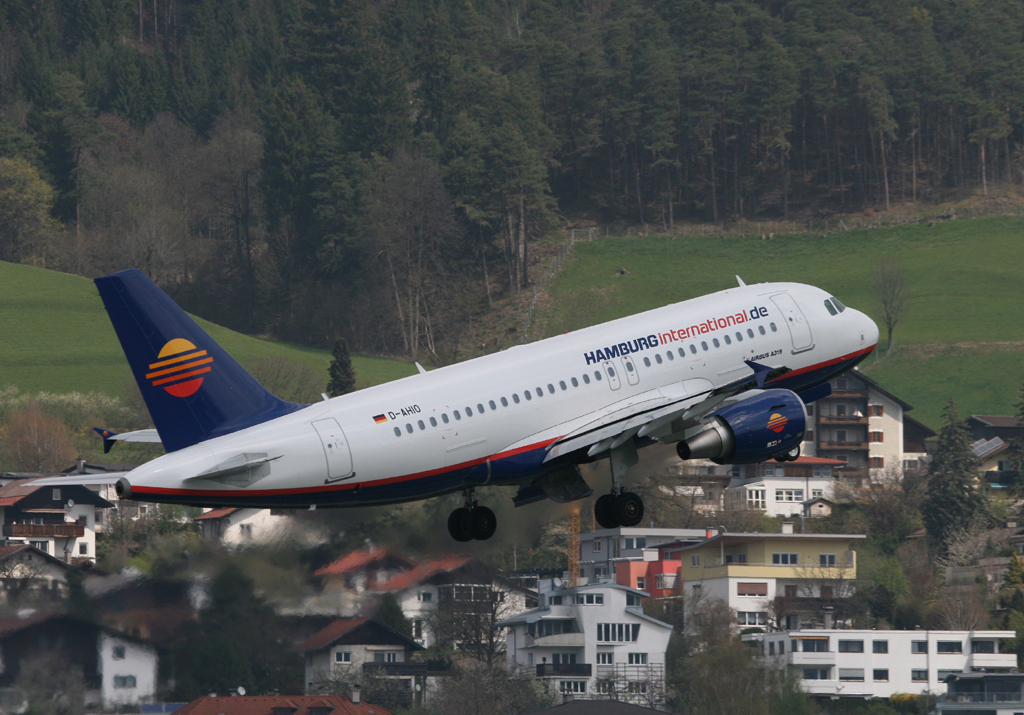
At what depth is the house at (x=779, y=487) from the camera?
460 ft

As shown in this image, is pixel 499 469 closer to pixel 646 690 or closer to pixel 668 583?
pixel 646 690

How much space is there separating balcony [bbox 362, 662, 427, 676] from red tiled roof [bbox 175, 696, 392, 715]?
171 centimetres

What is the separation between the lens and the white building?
115 m

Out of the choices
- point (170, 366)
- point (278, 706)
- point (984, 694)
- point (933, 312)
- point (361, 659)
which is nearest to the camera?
point (170, 366)

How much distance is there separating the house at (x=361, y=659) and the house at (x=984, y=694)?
33.6 m

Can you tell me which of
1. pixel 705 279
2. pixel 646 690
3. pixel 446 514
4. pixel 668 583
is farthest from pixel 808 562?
pixel 705 279

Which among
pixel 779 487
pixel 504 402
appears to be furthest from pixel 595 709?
pixel 779 487

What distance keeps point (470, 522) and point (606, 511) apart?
3688 mm

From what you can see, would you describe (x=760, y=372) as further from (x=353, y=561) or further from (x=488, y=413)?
(x=353, y=561)

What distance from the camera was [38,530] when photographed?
80188 millimetres

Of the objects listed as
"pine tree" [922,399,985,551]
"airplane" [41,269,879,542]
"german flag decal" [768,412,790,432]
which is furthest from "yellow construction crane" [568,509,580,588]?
"german flag decal" [768,412,790,432]

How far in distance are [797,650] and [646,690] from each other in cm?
1056

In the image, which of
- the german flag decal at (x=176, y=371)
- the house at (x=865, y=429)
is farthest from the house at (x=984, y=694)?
the german flag decal at (x=176, y=371)

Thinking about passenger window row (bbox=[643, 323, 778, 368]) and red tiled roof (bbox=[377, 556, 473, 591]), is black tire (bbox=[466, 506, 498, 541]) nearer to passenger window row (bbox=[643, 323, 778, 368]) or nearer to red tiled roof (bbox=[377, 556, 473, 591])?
passenger window row (bbox=[643, 323, 778, 368])
